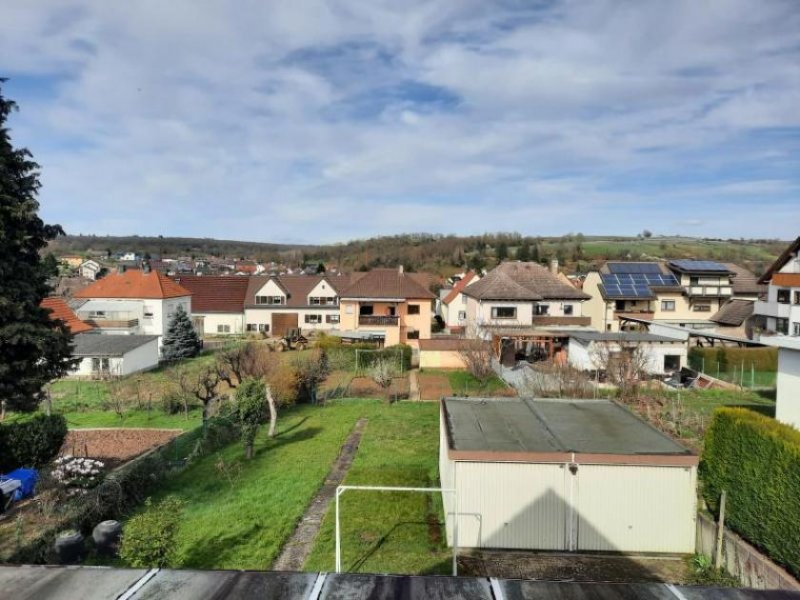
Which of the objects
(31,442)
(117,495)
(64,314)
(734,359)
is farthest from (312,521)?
(64,314)

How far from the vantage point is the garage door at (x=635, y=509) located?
34.1 ft

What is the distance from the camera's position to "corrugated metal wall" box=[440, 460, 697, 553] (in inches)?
409

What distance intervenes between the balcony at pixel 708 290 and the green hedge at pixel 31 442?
47.5 meters

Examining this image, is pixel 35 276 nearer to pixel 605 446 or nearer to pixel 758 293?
pixel 605 446

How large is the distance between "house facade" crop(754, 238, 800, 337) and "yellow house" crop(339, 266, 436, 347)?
78.1 ft

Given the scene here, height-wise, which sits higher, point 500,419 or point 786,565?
point 500,419

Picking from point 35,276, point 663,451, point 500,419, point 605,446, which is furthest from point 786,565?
point 35,276

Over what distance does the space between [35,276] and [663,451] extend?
51.2ft

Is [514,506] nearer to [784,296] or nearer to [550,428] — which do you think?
[550,428]

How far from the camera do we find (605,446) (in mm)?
11047

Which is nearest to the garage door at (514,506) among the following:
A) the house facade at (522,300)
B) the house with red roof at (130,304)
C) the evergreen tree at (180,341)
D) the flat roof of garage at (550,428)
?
the flat roof of garage at (550,428)

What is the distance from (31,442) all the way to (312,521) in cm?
895

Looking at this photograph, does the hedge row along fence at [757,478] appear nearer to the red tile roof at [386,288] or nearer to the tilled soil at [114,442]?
the tilled soil at [114,442]

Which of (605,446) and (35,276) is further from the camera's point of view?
(35,276)
